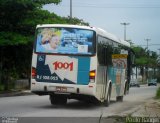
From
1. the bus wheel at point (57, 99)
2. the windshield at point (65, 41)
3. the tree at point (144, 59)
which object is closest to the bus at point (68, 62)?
the windshield at point (65, 41)

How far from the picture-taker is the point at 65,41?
68.0 ft

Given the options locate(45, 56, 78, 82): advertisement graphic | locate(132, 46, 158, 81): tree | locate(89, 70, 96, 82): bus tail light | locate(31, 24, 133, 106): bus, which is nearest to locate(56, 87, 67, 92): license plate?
locate(31, 24, 133, 106): bus

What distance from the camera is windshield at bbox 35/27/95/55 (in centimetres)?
2053

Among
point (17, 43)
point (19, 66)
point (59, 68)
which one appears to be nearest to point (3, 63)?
point (19, 66)

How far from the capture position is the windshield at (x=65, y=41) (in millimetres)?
20531

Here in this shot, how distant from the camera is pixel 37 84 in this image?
20.6m

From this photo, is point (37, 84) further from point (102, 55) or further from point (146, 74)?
point (146, 74)

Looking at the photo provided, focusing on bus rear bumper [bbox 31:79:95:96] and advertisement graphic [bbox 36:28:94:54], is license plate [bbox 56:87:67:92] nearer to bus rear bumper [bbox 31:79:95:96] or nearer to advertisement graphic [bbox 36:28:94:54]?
bus rear bumper [bbox 31:79:95:96]

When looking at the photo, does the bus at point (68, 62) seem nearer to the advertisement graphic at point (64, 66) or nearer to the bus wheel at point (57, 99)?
the advertisement graphic at point (64, 66)

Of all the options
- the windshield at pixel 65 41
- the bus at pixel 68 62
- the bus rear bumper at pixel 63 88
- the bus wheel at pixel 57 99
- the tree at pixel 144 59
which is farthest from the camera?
the tree at pixel 144 59

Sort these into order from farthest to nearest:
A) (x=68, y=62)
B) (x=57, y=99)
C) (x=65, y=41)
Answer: (x=57, y=99)
(x=65, y=41)
(x=68, y=62)

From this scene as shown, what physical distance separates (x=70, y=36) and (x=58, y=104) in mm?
3673

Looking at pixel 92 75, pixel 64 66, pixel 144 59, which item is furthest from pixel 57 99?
pixel 144 59

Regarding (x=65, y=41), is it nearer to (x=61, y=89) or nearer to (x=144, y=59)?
(x=61, y=89)
